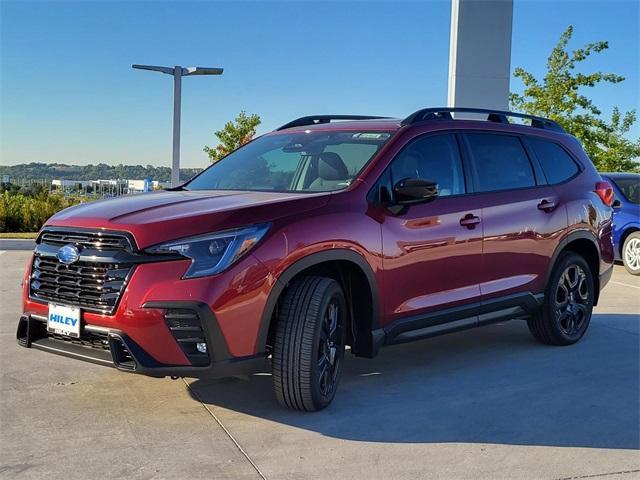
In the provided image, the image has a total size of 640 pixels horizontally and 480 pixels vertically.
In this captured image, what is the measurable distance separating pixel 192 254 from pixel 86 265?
659 mm

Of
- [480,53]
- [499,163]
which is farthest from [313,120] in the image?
→ [480,53]

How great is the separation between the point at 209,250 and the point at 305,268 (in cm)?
61

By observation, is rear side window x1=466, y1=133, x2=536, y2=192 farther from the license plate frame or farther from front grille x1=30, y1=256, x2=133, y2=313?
the license plate frame

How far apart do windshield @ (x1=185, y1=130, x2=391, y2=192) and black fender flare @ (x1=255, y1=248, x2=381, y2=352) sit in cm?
52

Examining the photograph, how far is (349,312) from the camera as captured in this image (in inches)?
182

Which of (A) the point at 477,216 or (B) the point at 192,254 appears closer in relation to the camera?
(B) the point at 192,254

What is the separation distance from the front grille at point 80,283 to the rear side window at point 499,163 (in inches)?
109

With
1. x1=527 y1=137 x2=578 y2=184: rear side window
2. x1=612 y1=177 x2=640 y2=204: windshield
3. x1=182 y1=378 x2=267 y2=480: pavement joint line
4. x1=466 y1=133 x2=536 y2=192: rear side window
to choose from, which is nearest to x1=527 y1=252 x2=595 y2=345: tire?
x1=527 y1=137 x2=578 y2=184: rear side window

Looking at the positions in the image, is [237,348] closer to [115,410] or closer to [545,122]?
[115,410]

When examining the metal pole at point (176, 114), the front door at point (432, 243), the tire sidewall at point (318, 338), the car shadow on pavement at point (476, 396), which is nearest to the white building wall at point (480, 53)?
the car shadow on pavement at point (476, 396)

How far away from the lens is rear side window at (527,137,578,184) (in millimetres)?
6037

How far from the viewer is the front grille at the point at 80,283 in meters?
3.79

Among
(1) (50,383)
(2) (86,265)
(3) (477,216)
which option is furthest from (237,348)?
(3) (477,216)

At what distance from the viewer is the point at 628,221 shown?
36.8 feet
